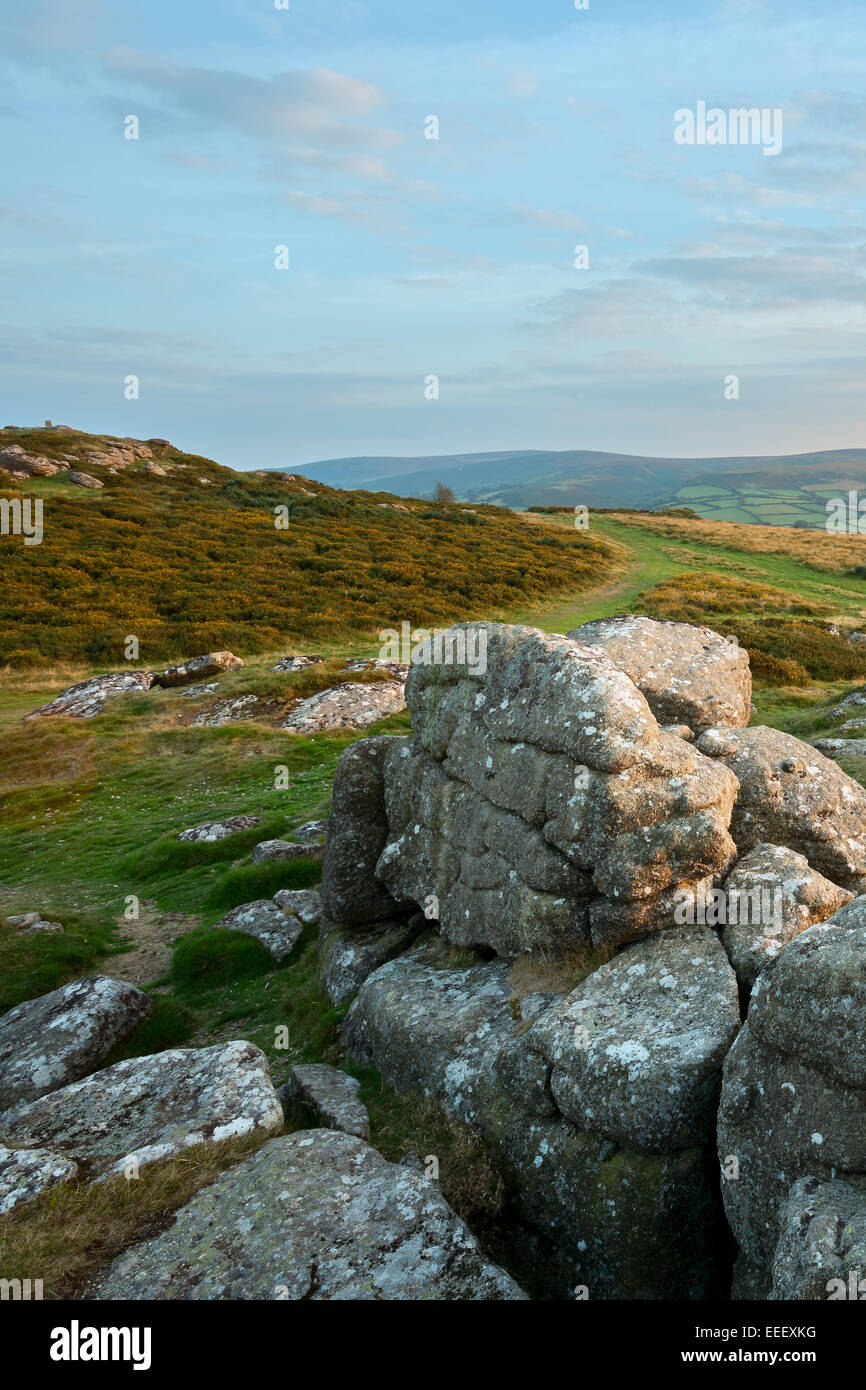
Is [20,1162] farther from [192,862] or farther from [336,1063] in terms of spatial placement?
[192,862]

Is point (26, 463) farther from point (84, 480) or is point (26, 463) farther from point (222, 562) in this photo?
point (222, 562)

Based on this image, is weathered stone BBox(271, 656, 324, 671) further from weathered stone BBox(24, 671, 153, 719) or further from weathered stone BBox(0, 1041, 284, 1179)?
weathered stone BBox(0, 1041, 284, 1179)

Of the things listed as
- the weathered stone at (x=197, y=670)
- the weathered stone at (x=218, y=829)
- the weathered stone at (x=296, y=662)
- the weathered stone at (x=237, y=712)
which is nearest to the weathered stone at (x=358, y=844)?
the weathered stone at (x=218, y=829)

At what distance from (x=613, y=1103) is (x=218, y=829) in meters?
19.2

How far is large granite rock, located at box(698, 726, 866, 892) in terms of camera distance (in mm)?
12883

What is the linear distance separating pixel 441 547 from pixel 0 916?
69.0 metres

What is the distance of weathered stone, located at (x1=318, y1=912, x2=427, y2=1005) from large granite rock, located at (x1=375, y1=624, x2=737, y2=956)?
4.61ft

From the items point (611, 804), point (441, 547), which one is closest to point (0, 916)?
point (611, 804)

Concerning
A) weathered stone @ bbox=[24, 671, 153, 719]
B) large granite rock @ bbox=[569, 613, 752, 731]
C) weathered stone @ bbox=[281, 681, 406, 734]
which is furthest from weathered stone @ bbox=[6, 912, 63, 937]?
weathered stone @ bbox=[24, 671, 153, 719]

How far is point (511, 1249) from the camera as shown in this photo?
9.62 meters

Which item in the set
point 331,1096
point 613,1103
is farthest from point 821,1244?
point 331,1096

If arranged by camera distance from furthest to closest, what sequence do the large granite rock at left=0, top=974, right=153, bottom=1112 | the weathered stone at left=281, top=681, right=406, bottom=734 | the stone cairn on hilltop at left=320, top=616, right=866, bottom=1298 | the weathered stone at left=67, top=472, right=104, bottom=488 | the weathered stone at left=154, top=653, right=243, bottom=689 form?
the weathered stone at left=67, top=472, right=104, bottom=488 → the weathered stone at left=154, top=653, right=243, bottom=689 → the weathered stone at left=281, top=681, right=406, bottom=734 → the large granite rock at left=0, top=974, right=153, bottom=1112 → the stone cairn on hilltop at left=320, top=616, right=866, bottom=1298

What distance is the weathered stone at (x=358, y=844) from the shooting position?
16.6 metres

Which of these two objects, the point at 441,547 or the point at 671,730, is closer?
the point at 671,730
